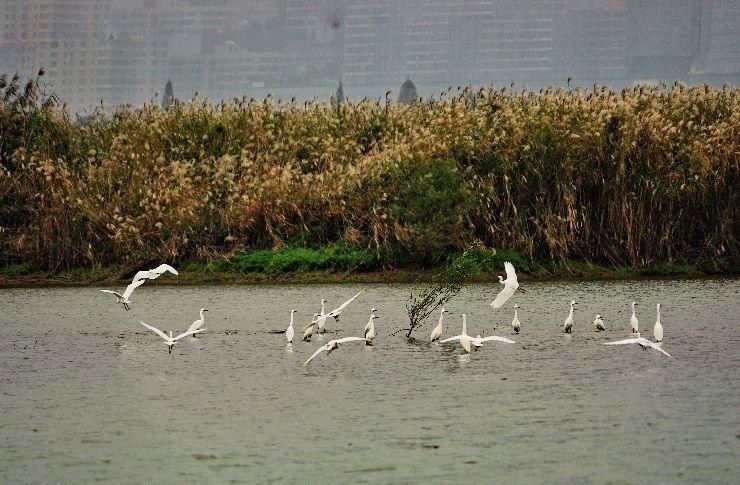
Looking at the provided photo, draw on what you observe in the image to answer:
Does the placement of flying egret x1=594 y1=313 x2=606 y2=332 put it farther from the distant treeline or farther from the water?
the distant treeline

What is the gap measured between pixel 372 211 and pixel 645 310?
24.8 feet

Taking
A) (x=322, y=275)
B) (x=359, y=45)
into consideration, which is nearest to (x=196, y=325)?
(x=322, y=275)

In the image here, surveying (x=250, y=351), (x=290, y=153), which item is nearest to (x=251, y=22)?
(x=290, y=153)

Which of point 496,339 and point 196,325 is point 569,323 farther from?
point 196,325

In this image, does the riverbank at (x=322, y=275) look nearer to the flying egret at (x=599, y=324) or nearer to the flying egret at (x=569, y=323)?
the flying egret at (x=599, y=324)

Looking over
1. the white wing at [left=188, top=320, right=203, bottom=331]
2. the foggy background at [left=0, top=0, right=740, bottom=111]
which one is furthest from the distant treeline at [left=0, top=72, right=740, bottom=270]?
the foggy background at [left=0, top=0, right=740, bottom=111]

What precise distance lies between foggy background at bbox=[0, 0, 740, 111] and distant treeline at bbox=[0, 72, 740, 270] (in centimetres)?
12782

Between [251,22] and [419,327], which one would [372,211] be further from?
[251,22]

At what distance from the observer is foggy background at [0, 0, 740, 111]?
15988cm

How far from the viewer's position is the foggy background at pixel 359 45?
160 meters

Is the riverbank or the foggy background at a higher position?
the foggy background

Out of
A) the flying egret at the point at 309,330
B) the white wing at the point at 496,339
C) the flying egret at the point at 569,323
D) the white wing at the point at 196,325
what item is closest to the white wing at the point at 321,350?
the flying egret at the point at 309,330

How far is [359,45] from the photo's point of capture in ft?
563

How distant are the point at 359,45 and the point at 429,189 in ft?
477
